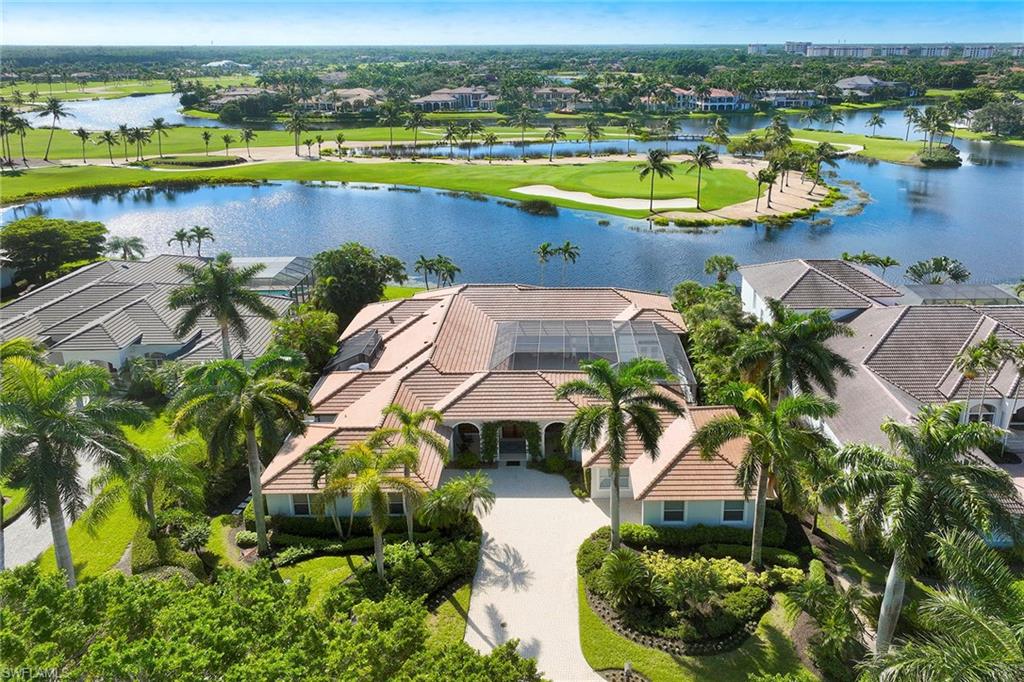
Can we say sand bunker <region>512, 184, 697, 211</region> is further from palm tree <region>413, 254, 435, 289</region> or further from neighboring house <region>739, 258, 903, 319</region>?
neighboring house <region>739, 258, 903, 319</region>

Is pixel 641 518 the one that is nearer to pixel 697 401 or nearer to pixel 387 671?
pixel 697 401

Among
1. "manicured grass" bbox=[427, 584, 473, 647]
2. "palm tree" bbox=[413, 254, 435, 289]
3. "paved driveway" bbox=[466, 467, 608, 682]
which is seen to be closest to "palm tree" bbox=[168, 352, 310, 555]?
"manicured grass" bbox=[427, 584, 473, 647]

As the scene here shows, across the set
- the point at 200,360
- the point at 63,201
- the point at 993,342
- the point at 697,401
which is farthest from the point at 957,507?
the point at 63,201

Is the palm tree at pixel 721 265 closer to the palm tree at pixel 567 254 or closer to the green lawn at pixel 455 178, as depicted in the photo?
the palm tree at pixel 567 254

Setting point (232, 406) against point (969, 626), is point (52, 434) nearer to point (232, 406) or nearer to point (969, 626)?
point (232, 406)

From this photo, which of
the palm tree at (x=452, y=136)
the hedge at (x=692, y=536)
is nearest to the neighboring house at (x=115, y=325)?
the hedge at (x=692, y=536)

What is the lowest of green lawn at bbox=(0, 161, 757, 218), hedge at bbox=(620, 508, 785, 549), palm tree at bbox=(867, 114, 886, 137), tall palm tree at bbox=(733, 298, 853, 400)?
hedge at bbox=(620, 508, 785, 549)
